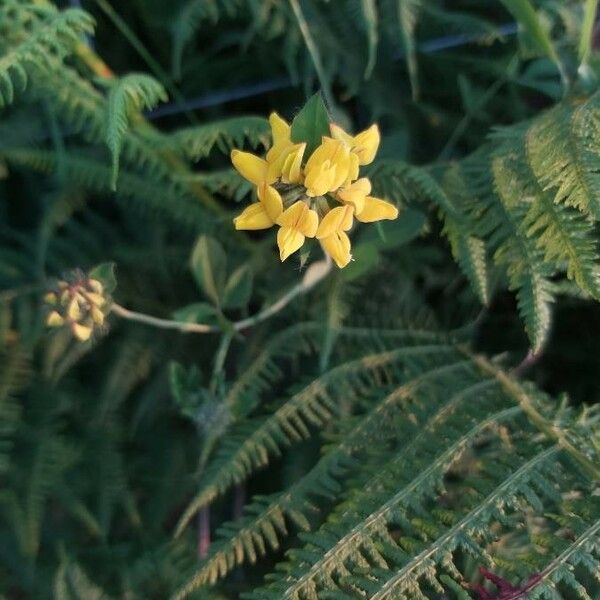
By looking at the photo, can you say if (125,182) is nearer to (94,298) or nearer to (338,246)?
(94,298)

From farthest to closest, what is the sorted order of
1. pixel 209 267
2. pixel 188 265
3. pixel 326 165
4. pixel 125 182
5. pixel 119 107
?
pixel 188 265 → pixel 125 182 → pixel 209 267 → pixel 119 107 → pixel 326 165

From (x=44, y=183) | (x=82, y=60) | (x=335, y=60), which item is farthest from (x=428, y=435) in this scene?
(x=44, y=183)

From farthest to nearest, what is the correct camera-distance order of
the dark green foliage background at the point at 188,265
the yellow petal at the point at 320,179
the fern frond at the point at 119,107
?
the dark green foliage background at the point at 188,265 → the fern frond at the point at 119,107 → the yellow petal at the point at 320,179

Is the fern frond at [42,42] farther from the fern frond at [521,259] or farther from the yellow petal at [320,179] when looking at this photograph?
the fern frond at [521,259]

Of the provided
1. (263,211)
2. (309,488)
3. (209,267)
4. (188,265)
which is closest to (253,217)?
(263,211)

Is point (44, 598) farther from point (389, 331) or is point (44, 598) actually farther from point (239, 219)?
point (239, 219)

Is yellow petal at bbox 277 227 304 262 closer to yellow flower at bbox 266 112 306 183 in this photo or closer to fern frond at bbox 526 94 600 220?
yellow flower at bbox 266 112 306 183

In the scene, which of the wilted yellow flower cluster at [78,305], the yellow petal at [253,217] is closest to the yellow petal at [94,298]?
the wilted yellow flower cluster at [78,305]
